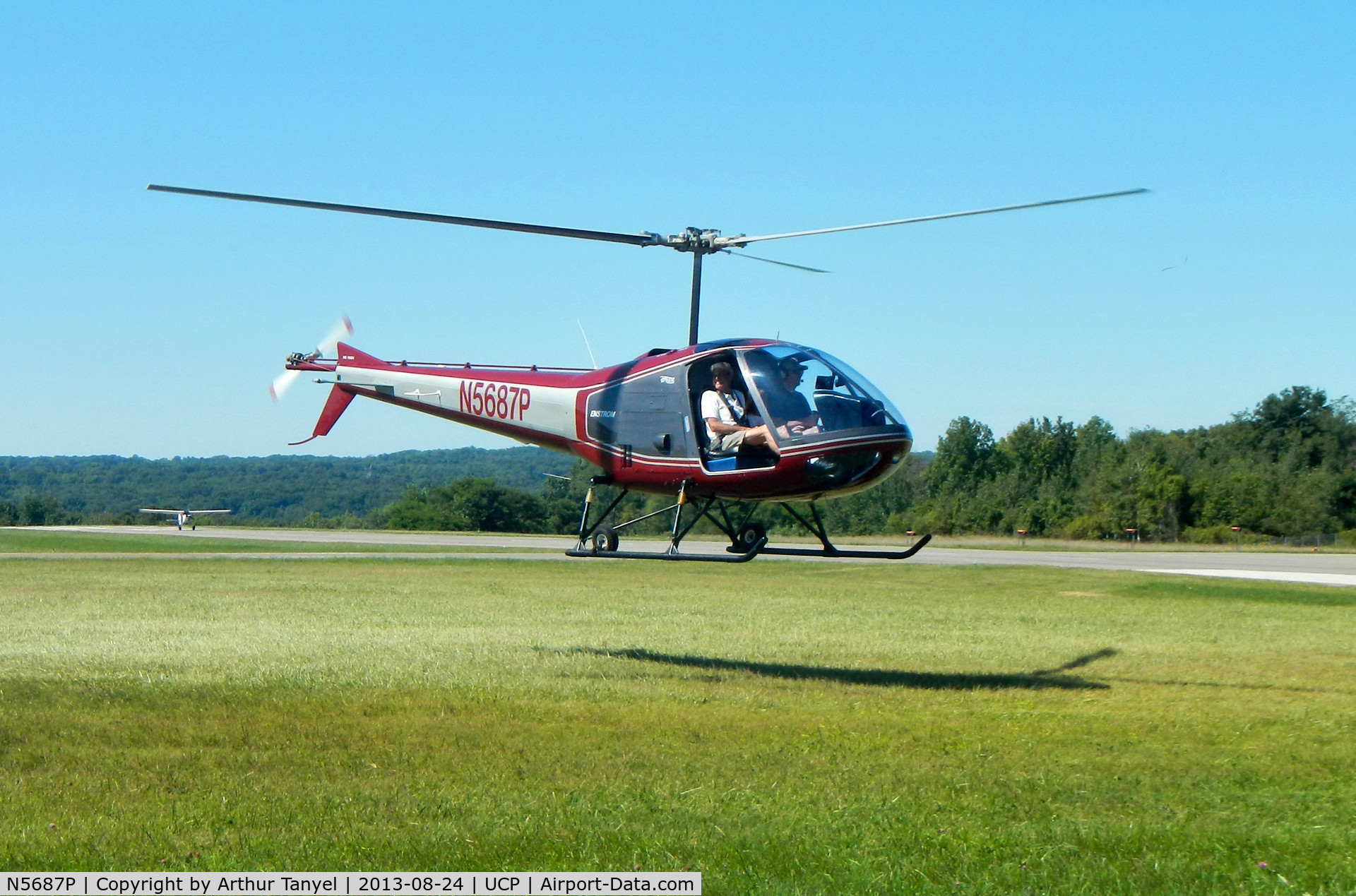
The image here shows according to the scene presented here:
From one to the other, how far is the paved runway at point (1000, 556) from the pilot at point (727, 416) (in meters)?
23.8

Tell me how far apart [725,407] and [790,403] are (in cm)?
94

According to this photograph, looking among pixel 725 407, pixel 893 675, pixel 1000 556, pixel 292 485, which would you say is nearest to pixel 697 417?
pixel 725 407

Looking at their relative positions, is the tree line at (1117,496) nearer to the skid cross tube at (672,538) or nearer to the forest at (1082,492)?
the forest at (1082,492)

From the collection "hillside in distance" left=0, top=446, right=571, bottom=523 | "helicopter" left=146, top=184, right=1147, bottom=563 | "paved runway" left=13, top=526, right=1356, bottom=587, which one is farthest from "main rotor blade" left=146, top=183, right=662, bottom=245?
"hillside in distance" left=0, top=446, right=571, bottom=523

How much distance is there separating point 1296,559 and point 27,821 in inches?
1891

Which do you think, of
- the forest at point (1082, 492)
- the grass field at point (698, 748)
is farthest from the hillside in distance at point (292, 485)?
the grass field at point (698, 748)

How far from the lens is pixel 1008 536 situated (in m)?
72.2

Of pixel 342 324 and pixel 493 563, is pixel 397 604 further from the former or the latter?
pixel 493 563

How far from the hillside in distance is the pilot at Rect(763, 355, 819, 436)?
116 meters

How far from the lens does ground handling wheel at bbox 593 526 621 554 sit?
15.5 metres

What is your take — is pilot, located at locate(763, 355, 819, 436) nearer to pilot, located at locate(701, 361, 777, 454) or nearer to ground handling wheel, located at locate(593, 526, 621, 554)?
pilot, located at locate(701, 361, 777, 454)

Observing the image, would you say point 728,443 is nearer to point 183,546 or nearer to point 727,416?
point 727,416

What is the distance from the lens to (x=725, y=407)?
14.5m

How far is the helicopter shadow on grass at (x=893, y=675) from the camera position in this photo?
1556cm
